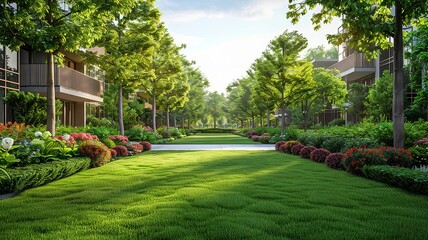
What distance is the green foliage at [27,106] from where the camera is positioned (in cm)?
1616

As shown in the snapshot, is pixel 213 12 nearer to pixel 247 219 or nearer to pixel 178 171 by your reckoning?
pixel 178 171

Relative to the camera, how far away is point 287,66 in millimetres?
27516

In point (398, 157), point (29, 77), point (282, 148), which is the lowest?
point (282, 148)

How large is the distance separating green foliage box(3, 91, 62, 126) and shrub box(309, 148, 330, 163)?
12869 millimetres

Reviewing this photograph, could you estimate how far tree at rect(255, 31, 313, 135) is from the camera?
→ 27.6 m

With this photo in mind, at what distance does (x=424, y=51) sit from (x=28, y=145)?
15002mm

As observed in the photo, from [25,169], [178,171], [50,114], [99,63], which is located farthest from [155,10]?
[25,169]

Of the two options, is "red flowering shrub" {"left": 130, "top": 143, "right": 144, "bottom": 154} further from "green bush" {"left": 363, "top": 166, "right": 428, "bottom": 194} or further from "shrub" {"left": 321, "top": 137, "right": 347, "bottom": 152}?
"green bush" {"left": 363, "top": 166, "right": 428, "bottom": 194}

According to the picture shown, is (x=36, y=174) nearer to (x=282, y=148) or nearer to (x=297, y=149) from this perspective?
(x=297, y=149)

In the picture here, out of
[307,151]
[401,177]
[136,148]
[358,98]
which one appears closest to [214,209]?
[401,177]

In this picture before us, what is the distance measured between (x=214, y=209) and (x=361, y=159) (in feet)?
18.9

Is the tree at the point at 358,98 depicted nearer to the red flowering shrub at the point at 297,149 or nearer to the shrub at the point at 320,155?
the red flowering shrub at the point at 297,149

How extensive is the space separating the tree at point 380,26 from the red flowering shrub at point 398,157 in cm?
91

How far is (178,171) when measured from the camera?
35.6 feet
